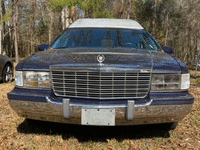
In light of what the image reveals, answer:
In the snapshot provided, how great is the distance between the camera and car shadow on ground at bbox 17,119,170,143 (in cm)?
295

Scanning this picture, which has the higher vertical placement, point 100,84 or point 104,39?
point 104,39

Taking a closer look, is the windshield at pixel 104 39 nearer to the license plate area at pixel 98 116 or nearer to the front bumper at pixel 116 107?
the front bumper at pixel 116 107

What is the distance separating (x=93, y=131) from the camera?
3.13 metres

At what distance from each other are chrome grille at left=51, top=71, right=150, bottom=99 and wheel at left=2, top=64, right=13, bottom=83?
5.08 m

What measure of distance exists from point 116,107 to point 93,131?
1.06 m

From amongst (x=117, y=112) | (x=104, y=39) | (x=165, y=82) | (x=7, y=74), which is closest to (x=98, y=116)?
(x=117, y=112)

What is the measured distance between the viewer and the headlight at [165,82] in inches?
94.7

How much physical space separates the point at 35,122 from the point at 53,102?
1.03 meters

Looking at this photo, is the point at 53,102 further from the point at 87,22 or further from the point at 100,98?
the point at 87,22

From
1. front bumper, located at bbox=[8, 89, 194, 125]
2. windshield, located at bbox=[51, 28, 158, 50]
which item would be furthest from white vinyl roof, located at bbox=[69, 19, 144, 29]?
front bumper, located at bbox=[8, 89, 194, 125]

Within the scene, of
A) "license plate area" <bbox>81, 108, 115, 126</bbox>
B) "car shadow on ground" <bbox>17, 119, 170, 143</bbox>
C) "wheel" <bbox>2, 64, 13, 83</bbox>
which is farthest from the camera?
"wheel" <bbox>2, 64, 13, 83</bbox>

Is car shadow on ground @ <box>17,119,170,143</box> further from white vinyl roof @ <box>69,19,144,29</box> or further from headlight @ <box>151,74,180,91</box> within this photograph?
white vinyl roof @ <box>69,19,144,29</box>

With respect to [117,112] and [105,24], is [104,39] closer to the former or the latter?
[105,24]

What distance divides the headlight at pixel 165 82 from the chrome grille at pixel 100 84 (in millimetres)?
93
